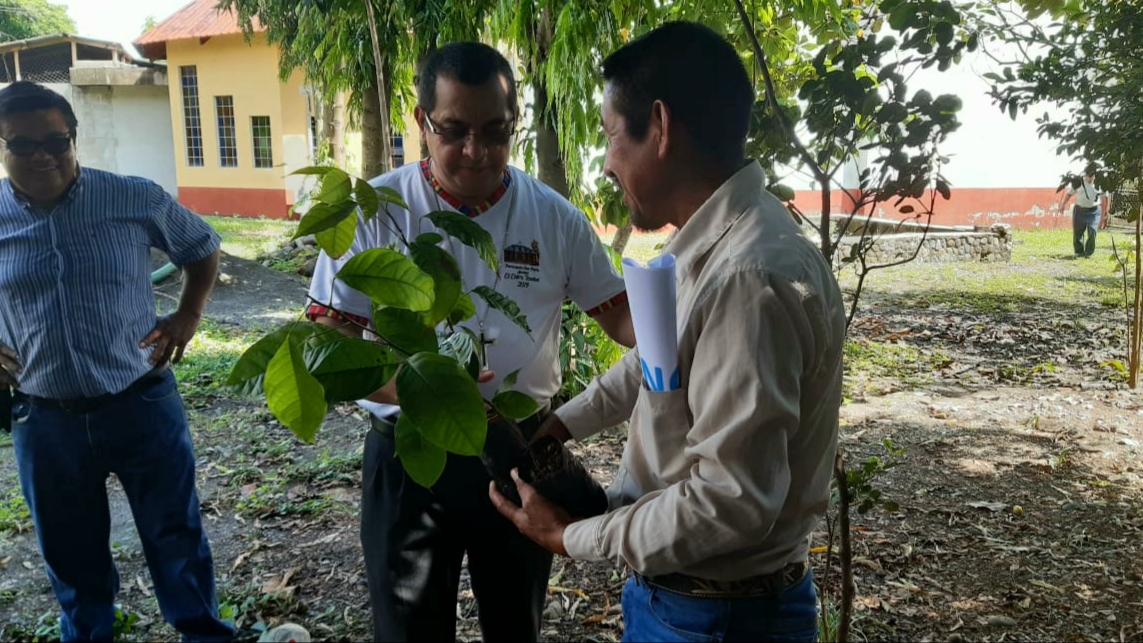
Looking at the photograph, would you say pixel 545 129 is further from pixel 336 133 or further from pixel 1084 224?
pixel 1084 224

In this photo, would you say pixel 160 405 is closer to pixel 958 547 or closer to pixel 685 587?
pixel 685 587

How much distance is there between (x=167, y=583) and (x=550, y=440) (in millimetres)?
1707

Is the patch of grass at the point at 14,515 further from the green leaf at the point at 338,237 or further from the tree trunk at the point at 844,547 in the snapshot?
the tree trunk at the point at 844,547

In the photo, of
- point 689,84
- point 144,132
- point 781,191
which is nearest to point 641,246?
point 781,191

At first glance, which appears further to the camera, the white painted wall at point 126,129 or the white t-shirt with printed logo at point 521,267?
the white painted wall at point 126,129

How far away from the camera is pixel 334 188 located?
1319 mm

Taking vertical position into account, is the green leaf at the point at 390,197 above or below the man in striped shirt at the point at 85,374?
above

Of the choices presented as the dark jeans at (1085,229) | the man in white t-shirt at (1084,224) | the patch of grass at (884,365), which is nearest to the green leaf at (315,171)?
the patch of grass at (884,365)

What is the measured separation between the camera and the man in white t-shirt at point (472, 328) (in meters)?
1.79

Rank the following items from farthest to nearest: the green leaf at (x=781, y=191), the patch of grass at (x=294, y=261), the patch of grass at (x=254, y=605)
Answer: the patch of grass at (x=294, y=261) → the patch of grass at (x=254, y=605) → the green leaf at (x=781, y=191)

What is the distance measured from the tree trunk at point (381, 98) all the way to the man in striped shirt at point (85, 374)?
77cm

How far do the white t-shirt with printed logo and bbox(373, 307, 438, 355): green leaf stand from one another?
1.61ft

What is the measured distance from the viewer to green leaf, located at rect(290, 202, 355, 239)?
1.24 metres

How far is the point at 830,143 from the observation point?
2180mm
